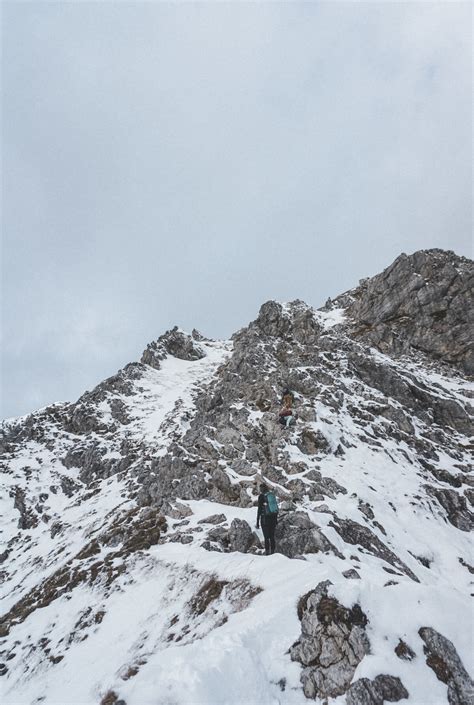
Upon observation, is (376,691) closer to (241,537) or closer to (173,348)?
(241,537)

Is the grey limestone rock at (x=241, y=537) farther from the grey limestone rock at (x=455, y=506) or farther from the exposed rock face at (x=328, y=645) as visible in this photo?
the grey limestone rock at (x=455, y=506)

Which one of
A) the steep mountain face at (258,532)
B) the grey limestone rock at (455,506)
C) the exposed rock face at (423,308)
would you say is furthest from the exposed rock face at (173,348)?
the grey limestone rock at (455,506)

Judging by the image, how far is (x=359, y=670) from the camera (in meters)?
8.08

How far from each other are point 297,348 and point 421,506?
25.0m

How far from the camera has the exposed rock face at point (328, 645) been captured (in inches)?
321

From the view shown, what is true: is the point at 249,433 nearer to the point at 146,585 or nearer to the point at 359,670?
the point at 146,585

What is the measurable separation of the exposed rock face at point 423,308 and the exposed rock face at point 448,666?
138 ft

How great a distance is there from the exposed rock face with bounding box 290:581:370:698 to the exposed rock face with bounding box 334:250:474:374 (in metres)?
42.5

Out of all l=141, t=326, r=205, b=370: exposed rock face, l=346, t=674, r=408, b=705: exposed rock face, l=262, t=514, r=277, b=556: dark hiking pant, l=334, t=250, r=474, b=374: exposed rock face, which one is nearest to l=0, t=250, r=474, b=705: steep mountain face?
l=346, t=674, r=408, b=705: exposed rock face

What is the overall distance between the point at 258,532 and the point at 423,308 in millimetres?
44027

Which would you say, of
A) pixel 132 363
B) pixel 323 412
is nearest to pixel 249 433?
pixel 323 412

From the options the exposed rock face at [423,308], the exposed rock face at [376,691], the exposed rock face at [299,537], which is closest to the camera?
the exposed rock face at [376,691]

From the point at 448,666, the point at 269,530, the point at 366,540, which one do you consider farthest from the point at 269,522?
the point at 448,666

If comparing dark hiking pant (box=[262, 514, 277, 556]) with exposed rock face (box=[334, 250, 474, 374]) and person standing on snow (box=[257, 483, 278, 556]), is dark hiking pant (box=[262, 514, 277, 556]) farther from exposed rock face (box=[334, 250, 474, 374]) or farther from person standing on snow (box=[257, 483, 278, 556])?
exposed rock face (box=[334, 250, 474, 374])
